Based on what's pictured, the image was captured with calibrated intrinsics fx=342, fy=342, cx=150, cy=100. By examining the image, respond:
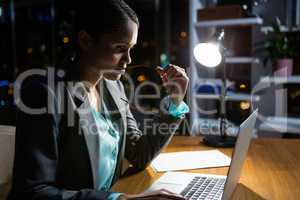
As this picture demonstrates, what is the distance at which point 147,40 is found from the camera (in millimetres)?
4480

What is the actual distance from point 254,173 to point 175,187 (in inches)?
14.3

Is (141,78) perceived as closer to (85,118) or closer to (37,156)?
(85,118)

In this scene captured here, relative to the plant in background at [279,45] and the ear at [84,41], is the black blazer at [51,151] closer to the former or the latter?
the ear at [84,41]

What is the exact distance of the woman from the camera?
0.85m

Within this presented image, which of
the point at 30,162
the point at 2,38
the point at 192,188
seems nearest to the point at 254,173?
the point at 192,188

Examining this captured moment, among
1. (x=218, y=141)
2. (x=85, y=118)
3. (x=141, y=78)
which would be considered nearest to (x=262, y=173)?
(x=218, y=141)

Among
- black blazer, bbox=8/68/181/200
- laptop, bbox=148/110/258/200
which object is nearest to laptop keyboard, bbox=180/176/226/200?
laptop, bbox=148/110/258/200

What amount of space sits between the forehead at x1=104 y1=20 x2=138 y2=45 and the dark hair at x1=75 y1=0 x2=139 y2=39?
0.01 meters

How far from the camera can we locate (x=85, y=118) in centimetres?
101

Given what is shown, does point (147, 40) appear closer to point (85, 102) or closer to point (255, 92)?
point (255, 92)

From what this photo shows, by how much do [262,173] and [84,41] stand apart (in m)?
0.83

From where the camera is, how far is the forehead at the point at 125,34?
3.30 ft

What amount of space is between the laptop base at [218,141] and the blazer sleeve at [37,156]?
0.93 meters

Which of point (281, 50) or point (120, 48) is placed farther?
point (281, 50)
